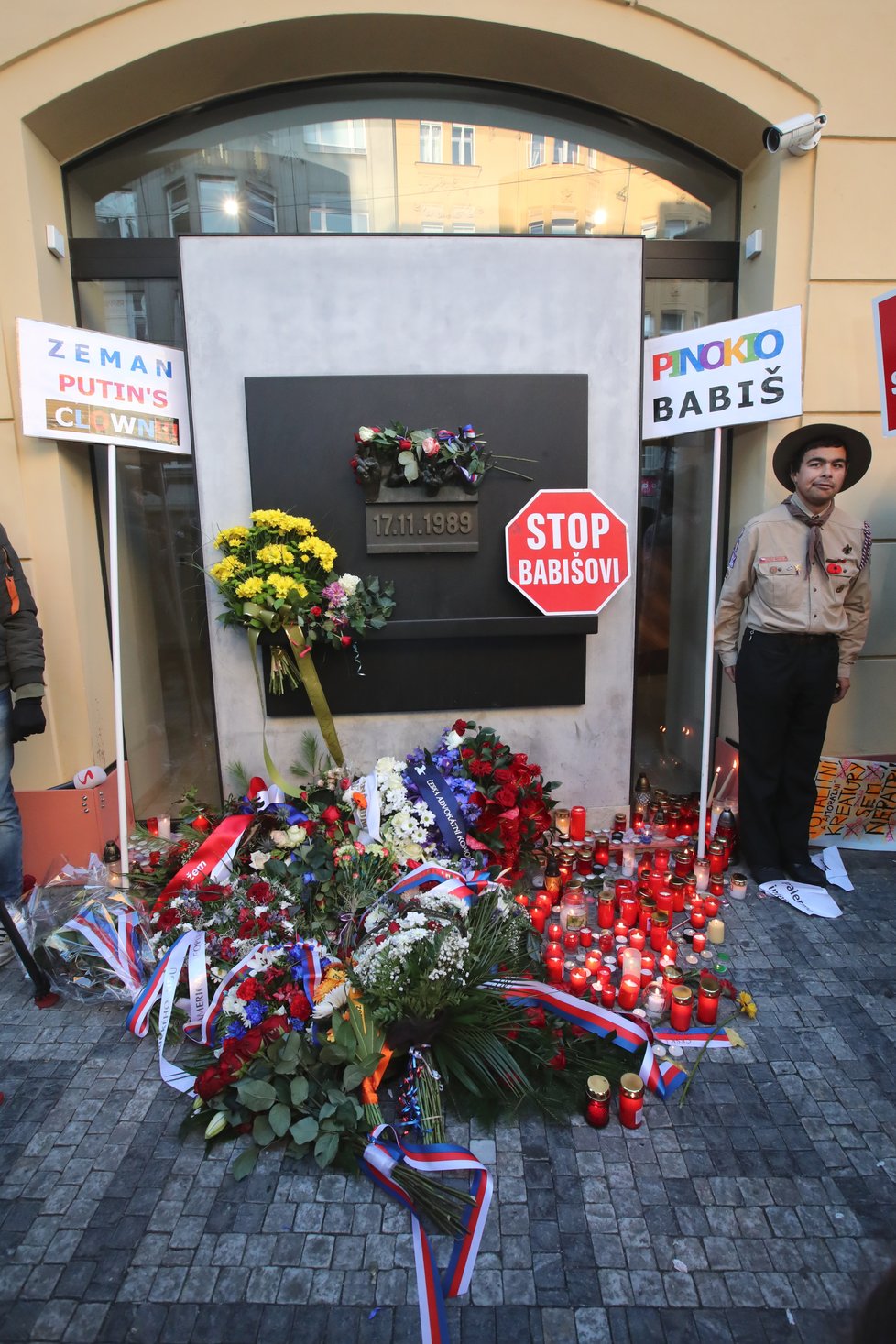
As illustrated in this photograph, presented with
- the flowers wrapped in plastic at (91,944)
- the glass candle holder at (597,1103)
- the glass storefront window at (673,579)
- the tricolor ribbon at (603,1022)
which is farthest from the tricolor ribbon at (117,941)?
the glass storefront window at (673,579)

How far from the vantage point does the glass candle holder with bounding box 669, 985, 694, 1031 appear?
267cm

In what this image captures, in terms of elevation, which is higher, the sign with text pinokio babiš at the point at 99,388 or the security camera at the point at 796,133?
the security camera at the point at 796,133

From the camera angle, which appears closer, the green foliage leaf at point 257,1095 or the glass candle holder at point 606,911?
the green foliage leaf at point 257,1095

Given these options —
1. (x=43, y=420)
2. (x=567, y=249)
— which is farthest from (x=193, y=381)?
(x=567, y=249)

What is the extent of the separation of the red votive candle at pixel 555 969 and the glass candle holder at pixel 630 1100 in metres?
0.65

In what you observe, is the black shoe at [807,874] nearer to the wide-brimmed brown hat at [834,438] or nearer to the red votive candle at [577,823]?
the red votive candle at [577,823]

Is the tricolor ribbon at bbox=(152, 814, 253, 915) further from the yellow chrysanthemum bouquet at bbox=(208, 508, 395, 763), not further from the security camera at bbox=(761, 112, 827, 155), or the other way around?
the security camera at bbox=(761, 112, 827, 155)

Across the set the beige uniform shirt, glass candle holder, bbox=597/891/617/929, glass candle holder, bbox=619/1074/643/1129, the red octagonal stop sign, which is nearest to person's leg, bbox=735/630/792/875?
the beige uniform shirt

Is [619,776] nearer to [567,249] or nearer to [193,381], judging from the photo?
[567,249]

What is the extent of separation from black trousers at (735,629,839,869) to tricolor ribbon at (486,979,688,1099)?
1655mm

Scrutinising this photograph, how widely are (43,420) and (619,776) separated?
3768 mm

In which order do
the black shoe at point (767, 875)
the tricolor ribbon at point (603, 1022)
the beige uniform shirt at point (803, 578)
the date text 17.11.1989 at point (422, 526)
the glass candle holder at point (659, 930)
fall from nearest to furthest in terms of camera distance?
the tricolor ribbon at point (603, 1022), the glass candle holder at point (659, 930), the beige uniform shirt at point (803, 578), the black shoe at point (767, 875), the date text 17.11.1989 at point (422, 526)

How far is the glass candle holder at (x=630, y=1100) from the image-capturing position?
227 centimetres

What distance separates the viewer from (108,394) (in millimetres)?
3619
